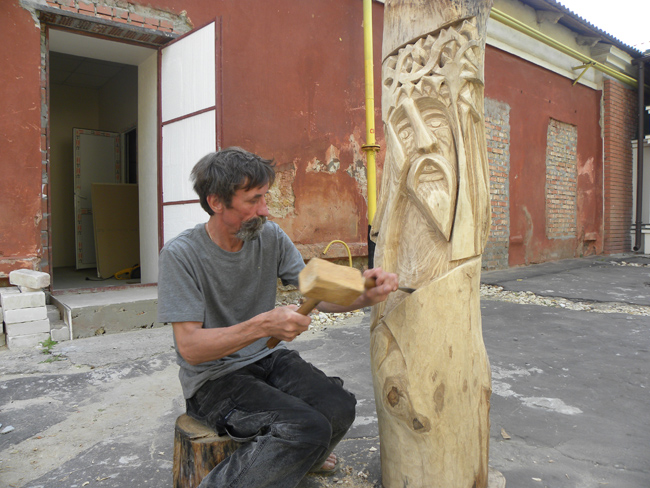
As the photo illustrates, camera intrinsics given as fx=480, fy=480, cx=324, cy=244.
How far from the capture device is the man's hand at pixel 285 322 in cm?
147

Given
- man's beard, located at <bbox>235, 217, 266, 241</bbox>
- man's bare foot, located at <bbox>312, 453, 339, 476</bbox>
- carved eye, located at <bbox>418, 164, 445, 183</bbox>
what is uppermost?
carved eye, located at <bbox>418, 164, 445, 183</bbox>

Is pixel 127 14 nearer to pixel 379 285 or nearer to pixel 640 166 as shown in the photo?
pixel 379 285

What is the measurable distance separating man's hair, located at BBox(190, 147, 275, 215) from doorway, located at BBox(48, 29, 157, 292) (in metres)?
3.70

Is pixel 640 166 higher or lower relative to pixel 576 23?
lower

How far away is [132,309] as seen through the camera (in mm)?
4090

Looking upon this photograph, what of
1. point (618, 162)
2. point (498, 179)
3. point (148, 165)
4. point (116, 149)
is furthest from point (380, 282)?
point (618, 162)

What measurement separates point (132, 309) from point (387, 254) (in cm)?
301

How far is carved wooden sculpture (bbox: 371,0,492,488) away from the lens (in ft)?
5.29

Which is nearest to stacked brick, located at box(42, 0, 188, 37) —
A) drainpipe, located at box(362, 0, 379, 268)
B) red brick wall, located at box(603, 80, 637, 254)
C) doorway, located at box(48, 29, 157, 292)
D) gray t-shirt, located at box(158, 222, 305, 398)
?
doorway, located at box(48, 29, 157, 292)

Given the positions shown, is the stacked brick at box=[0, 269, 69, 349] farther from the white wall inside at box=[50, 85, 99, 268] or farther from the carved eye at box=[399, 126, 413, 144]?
the white wall inside at box=[50, 85, 99, 268]

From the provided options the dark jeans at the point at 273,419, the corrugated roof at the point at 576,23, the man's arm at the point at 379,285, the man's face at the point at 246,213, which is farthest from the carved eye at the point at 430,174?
the corrugated roof at the point at 576,23

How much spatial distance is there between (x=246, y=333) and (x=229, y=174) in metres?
0.57

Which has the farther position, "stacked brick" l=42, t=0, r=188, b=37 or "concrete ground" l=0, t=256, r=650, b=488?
"stacked brick" l=42, t=0, r=188, b=37

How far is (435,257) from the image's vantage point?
66.0 inches
